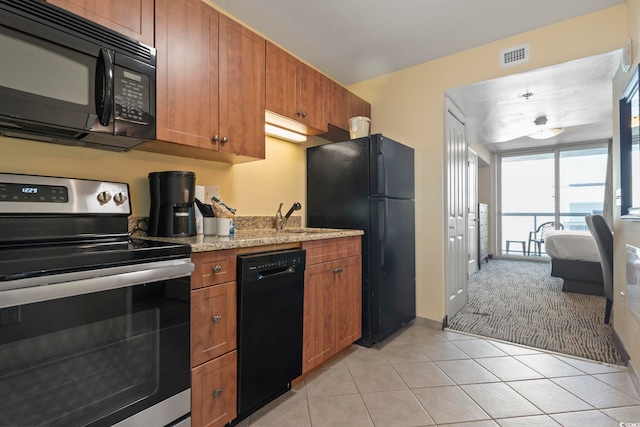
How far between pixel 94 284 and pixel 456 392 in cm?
197

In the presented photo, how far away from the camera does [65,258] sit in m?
0.97

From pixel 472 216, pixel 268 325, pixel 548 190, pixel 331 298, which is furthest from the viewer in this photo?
pixel 548 190

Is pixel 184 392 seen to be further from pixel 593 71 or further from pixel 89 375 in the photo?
pixel 593 71

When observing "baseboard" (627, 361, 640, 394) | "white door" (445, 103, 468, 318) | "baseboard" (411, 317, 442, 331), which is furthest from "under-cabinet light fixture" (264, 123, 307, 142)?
"baseboard" (627, 361, 640, 394)

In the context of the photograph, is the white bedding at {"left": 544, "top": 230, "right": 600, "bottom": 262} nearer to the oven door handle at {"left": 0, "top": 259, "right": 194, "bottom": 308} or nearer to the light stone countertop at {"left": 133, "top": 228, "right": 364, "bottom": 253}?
the light stone countertop at {"left": 133, "top": 228, "right": 364, "bottom": 253}

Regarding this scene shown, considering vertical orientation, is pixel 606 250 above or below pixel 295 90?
below

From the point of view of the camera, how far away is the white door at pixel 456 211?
3.04 metres

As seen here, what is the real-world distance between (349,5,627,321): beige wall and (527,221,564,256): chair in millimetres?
5006

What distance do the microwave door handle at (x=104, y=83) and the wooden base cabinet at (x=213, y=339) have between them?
73 centimetres

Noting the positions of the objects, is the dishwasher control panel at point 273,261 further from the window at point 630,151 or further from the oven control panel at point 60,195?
the window at point 630,151

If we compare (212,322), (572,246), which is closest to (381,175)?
(212,322)

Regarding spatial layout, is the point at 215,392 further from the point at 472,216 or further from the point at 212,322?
the point at 472,216

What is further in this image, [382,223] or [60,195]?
[382,223]

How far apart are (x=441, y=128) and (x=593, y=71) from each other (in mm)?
1240
